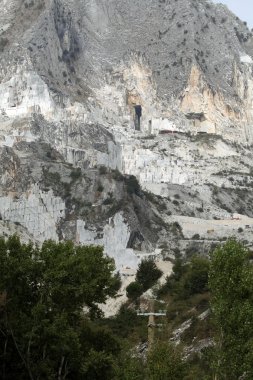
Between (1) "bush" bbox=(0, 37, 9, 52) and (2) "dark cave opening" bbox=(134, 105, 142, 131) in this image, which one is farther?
(2) "dark cave opening" bbox=(134, 105, 142, 131)

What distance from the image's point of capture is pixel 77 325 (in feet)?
104

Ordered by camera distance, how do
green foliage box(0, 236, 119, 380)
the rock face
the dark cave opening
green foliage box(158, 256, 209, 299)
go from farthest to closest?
the dark cave opening < the rock face < green foliage box(158, 256, 209, 299) < green foliage box(0, 236, 119, 380)

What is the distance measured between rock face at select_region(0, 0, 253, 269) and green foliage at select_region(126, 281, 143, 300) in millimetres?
17877

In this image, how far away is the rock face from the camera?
299 ft

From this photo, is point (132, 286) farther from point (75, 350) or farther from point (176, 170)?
point (176, 170)

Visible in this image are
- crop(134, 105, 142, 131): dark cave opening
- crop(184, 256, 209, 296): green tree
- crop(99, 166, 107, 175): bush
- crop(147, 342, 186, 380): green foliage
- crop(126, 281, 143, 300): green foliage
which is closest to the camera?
crop(147, 342, 186, 380): green foliage

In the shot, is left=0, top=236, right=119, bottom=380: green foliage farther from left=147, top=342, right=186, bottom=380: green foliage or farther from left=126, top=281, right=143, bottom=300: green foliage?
left=126, top=281, right=143, bottom=300: green foliage

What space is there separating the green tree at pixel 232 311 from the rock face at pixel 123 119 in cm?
5321

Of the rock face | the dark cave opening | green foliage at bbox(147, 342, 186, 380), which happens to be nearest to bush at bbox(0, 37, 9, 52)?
the rock face

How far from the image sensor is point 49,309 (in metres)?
30.0

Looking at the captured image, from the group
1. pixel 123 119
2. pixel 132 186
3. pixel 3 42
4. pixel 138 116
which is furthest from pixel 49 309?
pixel 138 116

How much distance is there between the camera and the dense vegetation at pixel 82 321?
2719 centimetres

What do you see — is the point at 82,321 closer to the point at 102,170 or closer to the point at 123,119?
the point at 102,170

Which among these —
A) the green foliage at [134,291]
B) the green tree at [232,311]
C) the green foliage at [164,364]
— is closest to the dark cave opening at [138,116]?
the green foliage at [134,291]
